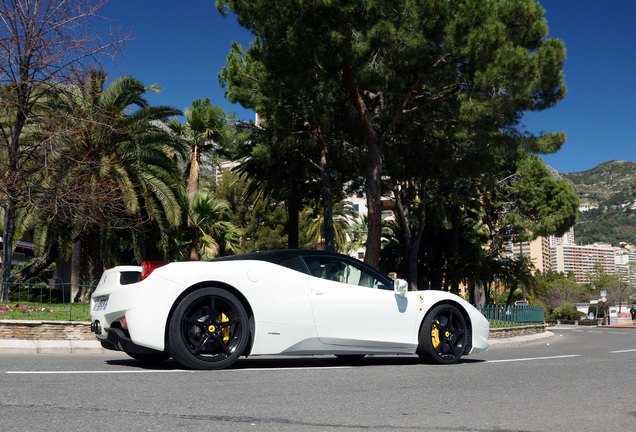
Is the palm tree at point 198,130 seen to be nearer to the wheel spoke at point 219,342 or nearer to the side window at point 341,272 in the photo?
the side window at point 341,272

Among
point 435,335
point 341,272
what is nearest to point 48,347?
point 341,272

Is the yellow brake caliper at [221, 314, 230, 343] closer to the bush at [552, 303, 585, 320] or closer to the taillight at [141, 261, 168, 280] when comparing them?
the taillight at [141, 261, 168, 280]

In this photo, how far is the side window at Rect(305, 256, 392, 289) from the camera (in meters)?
6.68

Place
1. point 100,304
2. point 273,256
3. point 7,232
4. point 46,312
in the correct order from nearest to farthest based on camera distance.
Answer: point 100,304, point 273,256, point 46,312, point 7,232

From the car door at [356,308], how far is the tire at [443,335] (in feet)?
0.59

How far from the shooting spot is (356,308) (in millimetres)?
6617

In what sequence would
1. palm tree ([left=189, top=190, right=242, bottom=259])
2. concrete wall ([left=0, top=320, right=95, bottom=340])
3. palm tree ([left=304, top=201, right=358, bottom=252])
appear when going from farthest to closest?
1. palm tree ([left=304, top=201, right=358, bottom=252])
2. palm tree ([left=189, top=190, right=242, bottom=259])
3. concrete wall ([left=0, top=320, right=95, bottom=340])

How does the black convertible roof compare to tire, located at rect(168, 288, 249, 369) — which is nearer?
tire, located at rect(168, 288, 249, 369)

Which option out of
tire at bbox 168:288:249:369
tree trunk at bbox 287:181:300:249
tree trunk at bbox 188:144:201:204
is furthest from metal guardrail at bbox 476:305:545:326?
tree trunk at bbox 188:144:201:204

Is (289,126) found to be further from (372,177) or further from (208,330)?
(208,330)

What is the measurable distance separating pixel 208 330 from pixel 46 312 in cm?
781

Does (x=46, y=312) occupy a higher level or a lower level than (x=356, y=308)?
lower

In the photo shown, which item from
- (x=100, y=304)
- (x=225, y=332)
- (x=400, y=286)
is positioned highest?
(x=400, y=286)

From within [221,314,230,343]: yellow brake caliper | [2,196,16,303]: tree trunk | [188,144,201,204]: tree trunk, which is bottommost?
[221,314,230,343]: yellow brake caliper
